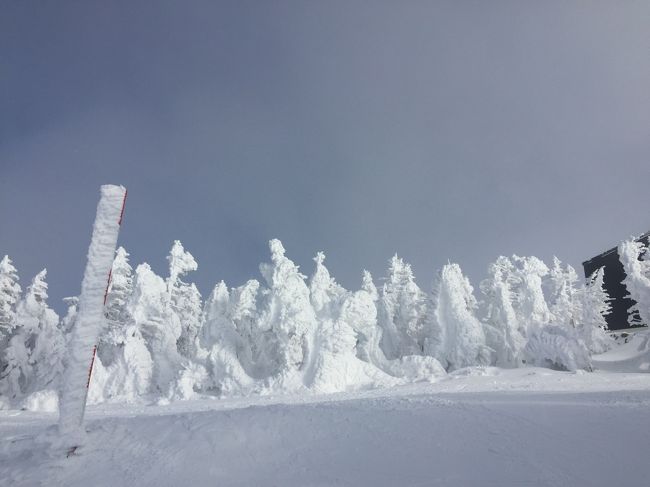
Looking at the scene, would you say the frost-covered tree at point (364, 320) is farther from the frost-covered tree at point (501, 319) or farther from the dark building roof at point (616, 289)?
the dark building roof at point (616, 289)

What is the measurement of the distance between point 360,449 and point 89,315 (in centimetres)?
535

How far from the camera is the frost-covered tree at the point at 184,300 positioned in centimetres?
3391

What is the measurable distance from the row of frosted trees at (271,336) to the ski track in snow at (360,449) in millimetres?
18777

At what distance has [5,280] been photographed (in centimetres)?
2795

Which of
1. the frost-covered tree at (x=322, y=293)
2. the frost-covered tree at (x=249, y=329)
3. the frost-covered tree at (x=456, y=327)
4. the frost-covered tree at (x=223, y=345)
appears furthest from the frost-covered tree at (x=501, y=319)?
the frost-covered tree at (x=223, y=345)

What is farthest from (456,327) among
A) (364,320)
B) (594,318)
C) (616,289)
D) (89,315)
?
(616,289)

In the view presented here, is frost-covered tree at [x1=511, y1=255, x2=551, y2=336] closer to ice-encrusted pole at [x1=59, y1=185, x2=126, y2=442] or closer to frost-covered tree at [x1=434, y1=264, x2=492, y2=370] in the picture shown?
frost-covered tree at [x1=434, y1=264, x2=492, y2=370]

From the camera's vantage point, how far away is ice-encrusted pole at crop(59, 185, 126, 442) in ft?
21.7

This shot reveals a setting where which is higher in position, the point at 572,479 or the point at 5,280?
the point at 5,280

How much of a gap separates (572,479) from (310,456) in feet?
11.4

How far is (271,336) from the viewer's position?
30031 millimetres

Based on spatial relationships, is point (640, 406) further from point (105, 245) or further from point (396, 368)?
point (396, 368)

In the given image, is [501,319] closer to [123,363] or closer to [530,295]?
[530,295]

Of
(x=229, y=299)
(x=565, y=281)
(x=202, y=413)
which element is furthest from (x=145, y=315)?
(x=565, y=281)
